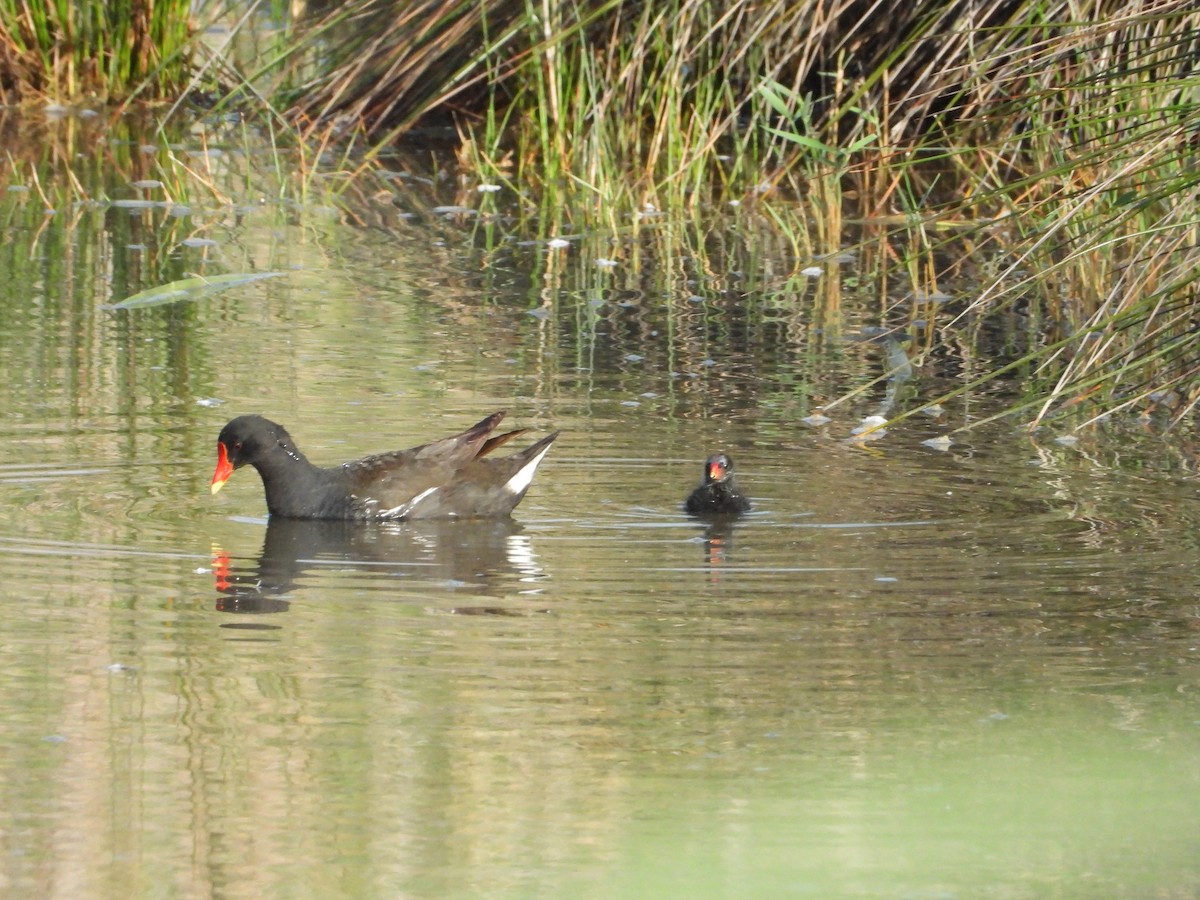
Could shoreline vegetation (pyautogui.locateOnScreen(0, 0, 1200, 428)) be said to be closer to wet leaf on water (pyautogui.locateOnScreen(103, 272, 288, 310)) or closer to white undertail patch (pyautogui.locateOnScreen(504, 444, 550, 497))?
wet leaf on water (pyautogui.locateOnScreen(103, 272, 288, 310))

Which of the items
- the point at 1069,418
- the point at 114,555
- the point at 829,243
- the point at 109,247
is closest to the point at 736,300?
the point at 829,243

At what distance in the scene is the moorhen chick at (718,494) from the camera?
708 centimetres

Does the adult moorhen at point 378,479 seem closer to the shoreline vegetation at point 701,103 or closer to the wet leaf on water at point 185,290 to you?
the shoreline vegetation at point 701,103

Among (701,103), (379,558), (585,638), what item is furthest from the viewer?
(701,103)

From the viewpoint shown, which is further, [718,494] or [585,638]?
[718,494]

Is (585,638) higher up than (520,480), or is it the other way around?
(520,480)

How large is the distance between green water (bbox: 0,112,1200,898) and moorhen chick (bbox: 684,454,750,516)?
8 cm

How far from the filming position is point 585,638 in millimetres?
5664

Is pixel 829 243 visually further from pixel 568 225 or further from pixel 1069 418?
pixel 1069 418

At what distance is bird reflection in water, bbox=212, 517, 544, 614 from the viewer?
6.30 m

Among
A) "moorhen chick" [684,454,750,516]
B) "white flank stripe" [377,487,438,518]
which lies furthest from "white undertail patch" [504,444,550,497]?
"moorhen chick" [684,454,750,516]

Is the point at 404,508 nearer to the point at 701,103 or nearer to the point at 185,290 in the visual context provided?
the point at 185,290

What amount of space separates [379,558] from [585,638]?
1.37 meters

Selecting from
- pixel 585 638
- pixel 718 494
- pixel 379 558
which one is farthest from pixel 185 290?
pixel 585 638
